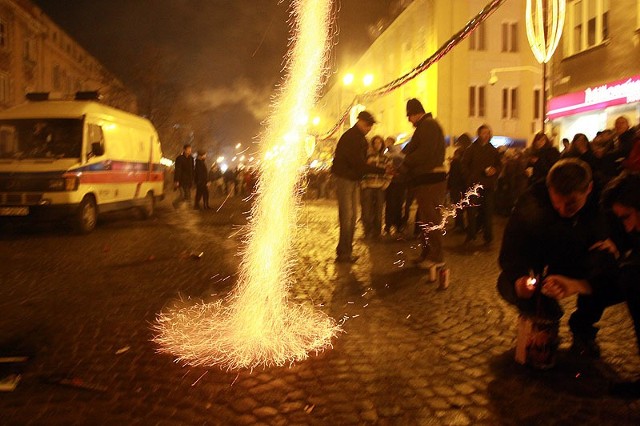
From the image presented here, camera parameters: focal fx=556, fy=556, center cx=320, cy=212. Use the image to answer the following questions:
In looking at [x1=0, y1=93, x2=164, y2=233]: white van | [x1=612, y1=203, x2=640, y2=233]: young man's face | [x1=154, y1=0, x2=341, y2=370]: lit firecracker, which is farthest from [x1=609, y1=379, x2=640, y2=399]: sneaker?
[x1=0, y1=93, x2=164, y2=233]: white van

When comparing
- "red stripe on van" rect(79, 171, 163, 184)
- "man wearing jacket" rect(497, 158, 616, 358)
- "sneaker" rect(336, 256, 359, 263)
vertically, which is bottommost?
"sneaker" rect(336, 256, 359, 263)

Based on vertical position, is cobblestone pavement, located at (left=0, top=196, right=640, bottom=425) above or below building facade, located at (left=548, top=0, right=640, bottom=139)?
below

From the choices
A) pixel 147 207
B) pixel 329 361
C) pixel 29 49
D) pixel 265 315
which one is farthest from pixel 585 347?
pixel 29 49

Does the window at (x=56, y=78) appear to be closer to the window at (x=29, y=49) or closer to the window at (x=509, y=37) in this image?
the window at (x=29, y=49)

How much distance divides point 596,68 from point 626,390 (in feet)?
55.6

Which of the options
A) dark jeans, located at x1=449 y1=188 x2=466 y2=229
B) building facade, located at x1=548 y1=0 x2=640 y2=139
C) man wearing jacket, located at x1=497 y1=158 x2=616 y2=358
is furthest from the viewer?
building facade, located at x1=548 y1=0 x2=640 y2=139

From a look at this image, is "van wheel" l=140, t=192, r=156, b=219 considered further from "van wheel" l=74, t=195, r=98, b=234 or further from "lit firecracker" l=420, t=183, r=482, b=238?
"lit firecracker" l=420, t=183, r=482, b=238

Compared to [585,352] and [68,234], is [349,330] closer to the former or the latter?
[585,352]

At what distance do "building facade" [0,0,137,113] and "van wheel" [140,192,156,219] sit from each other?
72.5 feet

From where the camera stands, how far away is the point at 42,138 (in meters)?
12.0

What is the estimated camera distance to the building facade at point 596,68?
16062mm

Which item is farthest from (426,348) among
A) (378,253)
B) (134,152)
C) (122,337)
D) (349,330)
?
(134,152)

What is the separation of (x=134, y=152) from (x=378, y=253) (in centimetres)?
877

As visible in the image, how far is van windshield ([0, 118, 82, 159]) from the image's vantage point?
11.8 m
